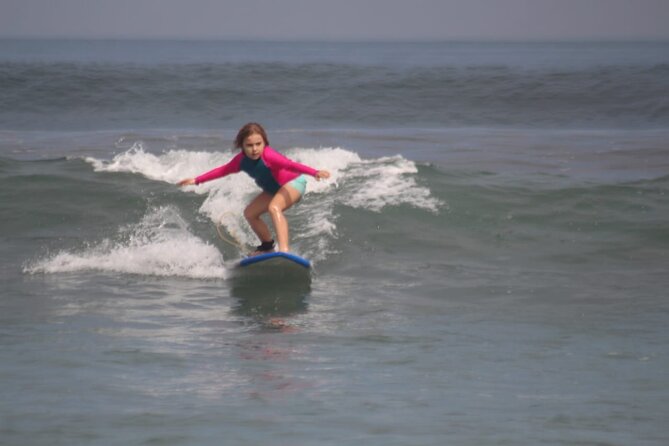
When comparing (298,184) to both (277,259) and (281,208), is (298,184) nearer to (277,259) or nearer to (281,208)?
(281,208)

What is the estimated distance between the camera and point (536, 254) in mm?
11523

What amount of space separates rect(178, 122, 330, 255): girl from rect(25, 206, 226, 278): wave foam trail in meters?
0.61

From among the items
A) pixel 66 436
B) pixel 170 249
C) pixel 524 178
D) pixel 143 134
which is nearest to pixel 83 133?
pixel 143 134

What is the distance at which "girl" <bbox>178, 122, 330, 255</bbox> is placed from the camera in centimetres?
1010

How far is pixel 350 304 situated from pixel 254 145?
73.7 inches

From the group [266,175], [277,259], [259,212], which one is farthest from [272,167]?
[277,259]

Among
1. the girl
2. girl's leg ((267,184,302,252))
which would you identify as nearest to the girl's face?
the girl

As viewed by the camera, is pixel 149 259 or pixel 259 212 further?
pixel 149 259

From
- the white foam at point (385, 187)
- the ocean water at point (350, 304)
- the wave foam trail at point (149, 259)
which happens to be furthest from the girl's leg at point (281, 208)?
the white foam at point (385, 187)

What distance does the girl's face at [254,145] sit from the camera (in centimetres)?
1008

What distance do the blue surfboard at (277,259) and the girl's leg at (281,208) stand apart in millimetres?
120

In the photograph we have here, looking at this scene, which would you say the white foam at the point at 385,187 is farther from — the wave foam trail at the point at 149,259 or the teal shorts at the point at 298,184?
the teal shorts at the point at 298,184

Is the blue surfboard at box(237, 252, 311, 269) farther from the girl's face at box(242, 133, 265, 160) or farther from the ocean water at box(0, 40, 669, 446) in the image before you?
the girl's face at box(242, 133, 265, 160)

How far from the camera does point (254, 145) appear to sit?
10.1m
